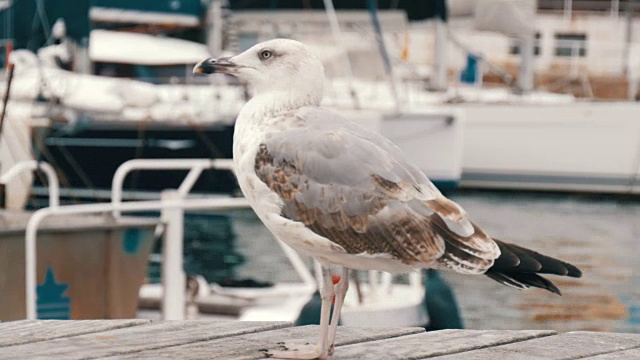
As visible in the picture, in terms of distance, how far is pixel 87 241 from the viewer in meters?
7.84

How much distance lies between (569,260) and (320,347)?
14863 millimetres

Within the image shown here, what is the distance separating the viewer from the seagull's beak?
3.67 meters

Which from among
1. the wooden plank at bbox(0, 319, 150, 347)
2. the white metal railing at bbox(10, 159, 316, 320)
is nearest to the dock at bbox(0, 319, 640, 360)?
the wooden plank at bbox(0, 319, 150, 347)

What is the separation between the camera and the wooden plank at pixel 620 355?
322cm

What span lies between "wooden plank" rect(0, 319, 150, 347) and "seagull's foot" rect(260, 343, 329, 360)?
0.50 m

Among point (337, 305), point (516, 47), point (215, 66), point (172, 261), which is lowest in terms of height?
point (516, 47)

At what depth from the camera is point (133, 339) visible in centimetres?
341

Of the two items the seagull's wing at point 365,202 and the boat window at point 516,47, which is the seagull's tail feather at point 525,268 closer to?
the seagull's wing at point 365,202

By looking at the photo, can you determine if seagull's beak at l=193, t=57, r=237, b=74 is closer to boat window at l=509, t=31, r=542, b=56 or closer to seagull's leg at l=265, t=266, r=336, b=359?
seagull's leg at l=265, t=266, r=336, b=359

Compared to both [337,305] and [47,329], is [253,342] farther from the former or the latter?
[47,329]

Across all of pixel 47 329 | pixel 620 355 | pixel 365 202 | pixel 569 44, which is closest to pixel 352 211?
pixel 365 202

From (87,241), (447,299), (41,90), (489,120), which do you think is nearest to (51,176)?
(87,241)

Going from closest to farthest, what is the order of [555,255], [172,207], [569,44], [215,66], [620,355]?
[620,355] < [215,66] < [172,207] < [555,255] < [569,44]

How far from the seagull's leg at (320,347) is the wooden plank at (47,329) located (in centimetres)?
52
